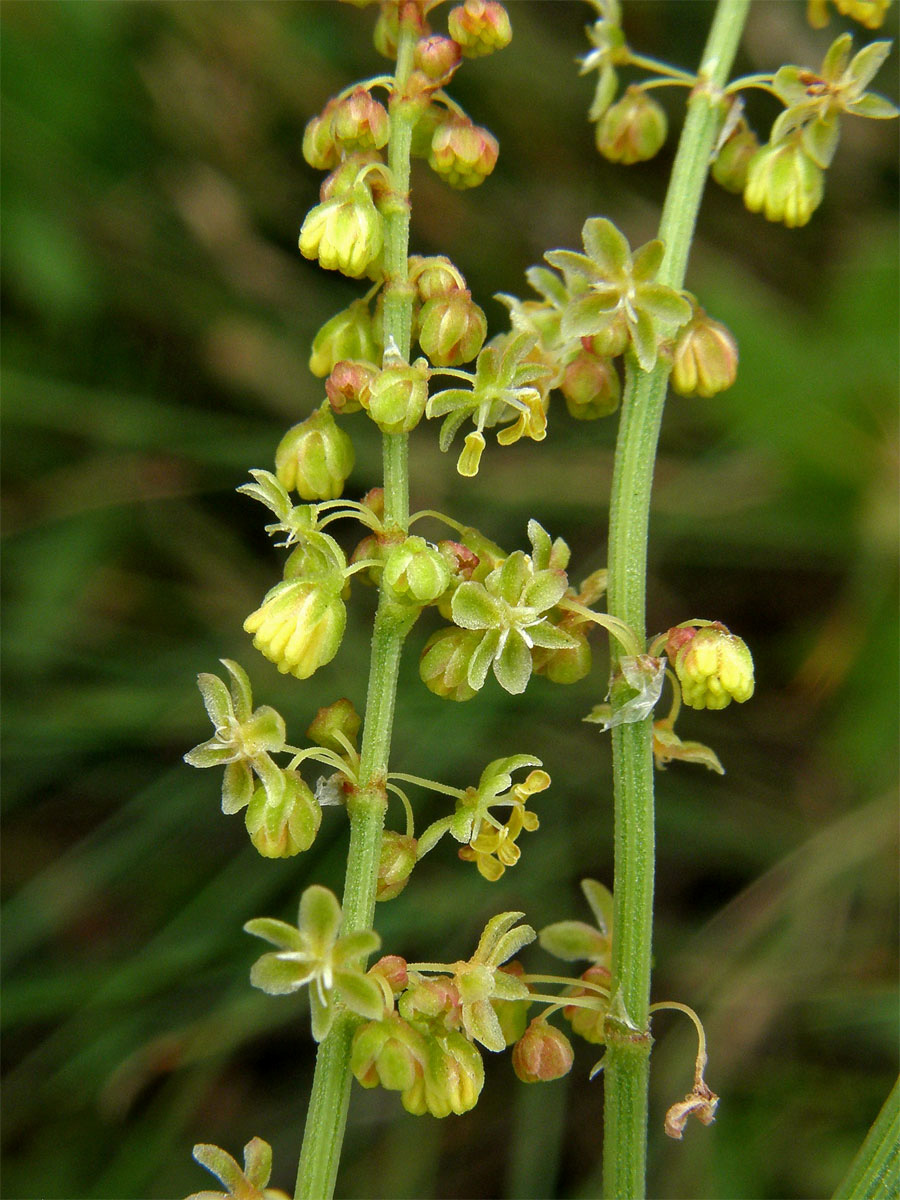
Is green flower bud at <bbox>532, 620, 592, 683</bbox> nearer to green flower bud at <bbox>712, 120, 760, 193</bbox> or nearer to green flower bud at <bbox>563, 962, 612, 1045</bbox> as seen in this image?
green flower bud at <bbox>563, 962, 612, 1045</bbox>

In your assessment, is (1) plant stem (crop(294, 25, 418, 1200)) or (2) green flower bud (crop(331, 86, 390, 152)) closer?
(1) plant stem (crop(294, 25, 418, 1200))

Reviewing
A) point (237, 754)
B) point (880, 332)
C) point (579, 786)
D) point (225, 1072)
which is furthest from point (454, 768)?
point (237, 754)

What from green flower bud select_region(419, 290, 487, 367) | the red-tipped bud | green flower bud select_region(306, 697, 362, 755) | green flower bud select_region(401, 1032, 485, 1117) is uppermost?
green flower bud select_region(419, 290, 487, 367)

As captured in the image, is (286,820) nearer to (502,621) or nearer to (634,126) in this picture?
(502,621)

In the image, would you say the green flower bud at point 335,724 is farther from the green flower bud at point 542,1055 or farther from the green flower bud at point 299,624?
the green flower bud at point 542,1055

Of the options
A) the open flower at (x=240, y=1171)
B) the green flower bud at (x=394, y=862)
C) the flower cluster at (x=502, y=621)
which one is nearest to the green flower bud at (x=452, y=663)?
the flower cluster at (x=502, y=621)

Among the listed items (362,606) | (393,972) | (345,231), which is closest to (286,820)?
(393,972)

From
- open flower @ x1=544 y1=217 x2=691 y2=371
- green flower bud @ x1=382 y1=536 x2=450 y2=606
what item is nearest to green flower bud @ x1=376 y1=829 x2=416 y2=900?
green flower bud @ x1=382 y1=536 x2=450 y2=606
